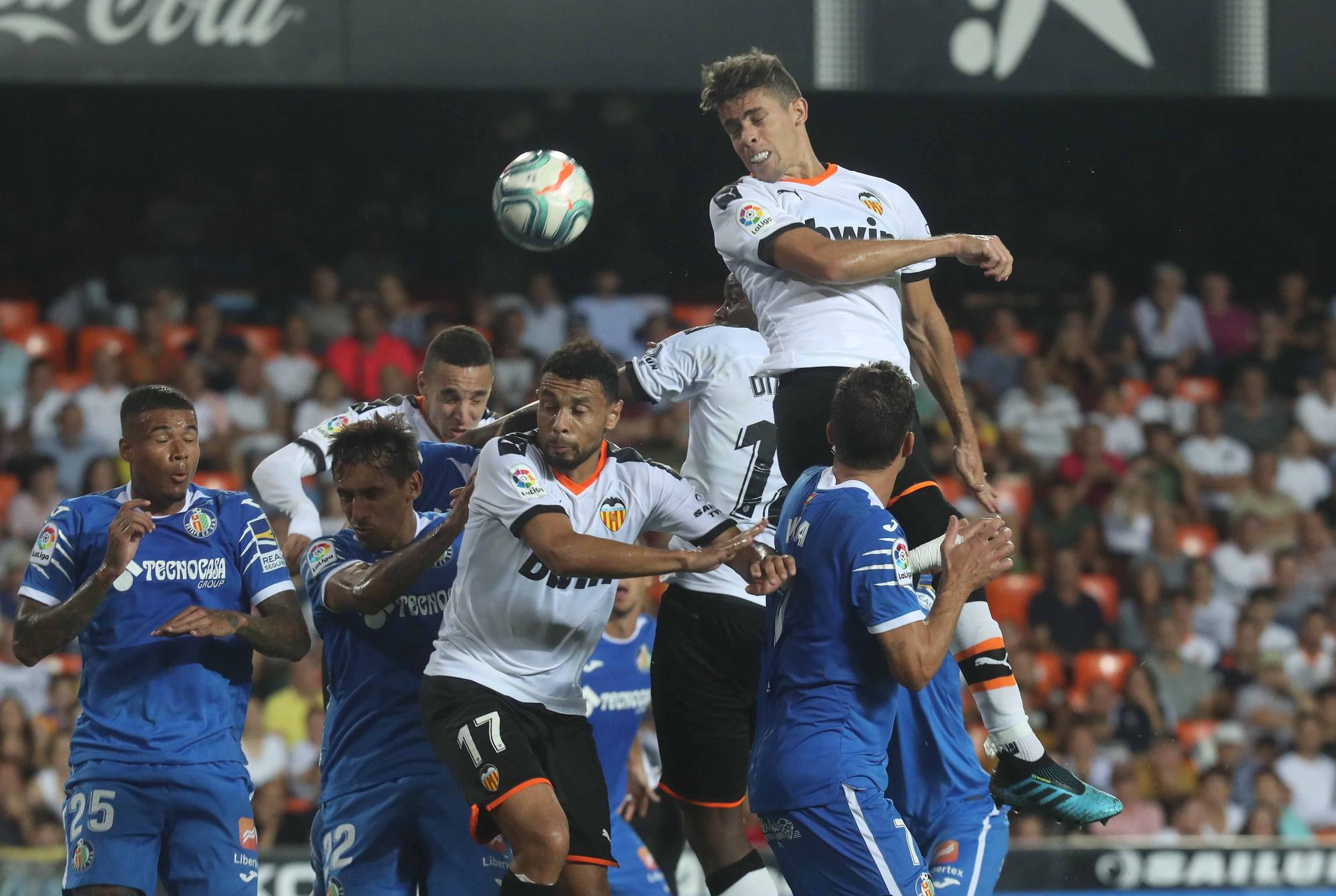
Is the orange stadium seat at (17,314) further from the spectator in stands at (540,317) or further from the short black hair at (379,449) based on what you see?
the short black hair at (379,449)

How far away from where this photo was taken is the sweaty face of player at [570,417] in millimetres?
5164

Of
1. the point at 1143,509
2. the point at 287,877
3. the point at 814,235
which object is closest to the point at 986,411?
the point at 1143,509

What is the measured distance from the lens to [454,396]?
21.9 ft

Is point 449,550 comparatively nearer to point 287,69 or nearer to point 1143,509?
point 287,69

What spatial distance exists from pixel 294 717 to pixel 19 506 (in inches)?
111

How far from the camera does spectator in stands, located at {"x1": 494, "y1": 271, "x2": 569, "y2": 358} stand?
527 inches

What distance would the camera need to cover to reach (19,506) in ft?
38.7

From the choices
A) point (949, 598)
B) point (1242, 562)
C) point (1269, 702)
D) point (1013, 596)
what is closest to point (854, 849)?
point (949, 598)

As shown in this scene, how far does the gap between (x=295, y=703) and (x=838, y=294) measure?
6222 mm

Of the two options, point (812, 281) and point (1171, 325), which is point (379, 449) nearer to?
point (812, 281)

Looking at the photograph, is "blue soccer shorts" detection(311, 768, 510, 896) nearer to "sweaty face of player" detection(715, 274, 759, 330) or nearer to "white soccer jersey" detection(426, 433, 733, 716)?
"white soccer jersey" detection(426, 433, 733, 716)

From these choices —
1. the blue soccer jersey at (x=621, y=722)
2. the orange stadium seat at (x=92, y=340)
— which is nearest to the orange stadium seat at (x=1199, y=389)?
the blue soccer jersey at (x=621, y=722)

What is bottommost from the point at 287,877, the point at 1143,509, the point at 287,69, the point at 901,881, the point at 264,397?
the point at 287,877

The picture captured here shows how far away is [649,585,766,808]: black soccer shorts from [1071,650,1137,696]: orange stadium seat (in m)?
6.33
